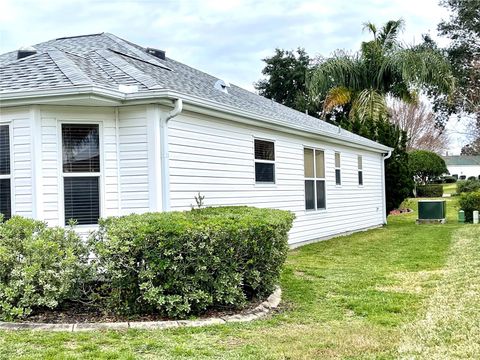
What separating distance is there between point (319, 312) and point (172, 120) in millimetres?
3545

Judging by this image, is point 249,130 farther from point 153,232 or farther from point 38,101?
point 153,232

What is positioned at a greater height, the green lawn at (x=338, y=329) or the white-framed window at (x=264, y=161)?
the white-framed window at (x=264, y=161)

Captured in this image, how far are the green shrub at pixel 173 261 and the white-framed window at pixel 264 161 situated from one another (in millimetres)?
4532

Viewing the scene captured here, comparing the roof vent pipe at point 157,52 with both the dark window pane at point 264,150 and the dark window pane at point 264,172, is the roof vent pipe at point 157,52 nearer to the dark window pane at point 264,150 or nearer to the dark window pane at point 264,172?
the dark window pane at point 264,150

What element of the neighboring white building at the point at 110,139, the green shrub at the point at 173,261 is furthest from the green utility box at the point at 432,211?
the green shrub at the point at 173,261

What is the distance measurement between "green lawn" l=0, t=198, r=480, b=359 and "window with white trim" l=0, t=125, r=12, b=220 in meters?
2.62

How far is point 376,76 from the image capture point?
23.5 meters

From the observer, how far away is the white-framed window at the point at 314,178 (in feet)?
40.8

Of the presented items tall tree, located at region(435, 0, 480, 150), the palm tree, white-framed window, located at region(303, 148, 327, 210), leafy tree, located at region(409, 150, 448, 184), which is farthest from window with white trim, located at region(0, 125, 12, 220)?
leafy tree, located at region(409, 150, 448, 184)

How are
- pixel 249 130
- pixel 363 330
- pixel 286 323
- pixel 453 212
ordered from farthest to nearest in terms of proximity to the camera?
pixel 453 212 < pixel 249 130 < pixel 286 323 < pixel 363 330

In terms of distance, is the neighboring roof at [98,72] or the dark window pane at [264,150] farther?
the dark window pane at [264,150]

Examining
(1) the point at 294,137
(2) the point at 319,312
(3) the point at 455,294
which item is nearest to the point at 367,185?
(1) the point at 294,137

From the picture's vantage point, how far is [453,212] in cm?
2250

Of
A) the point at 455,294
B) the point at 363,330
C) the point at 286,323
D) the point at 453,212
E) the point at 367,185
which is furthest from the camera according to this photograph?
the point at 453,212
